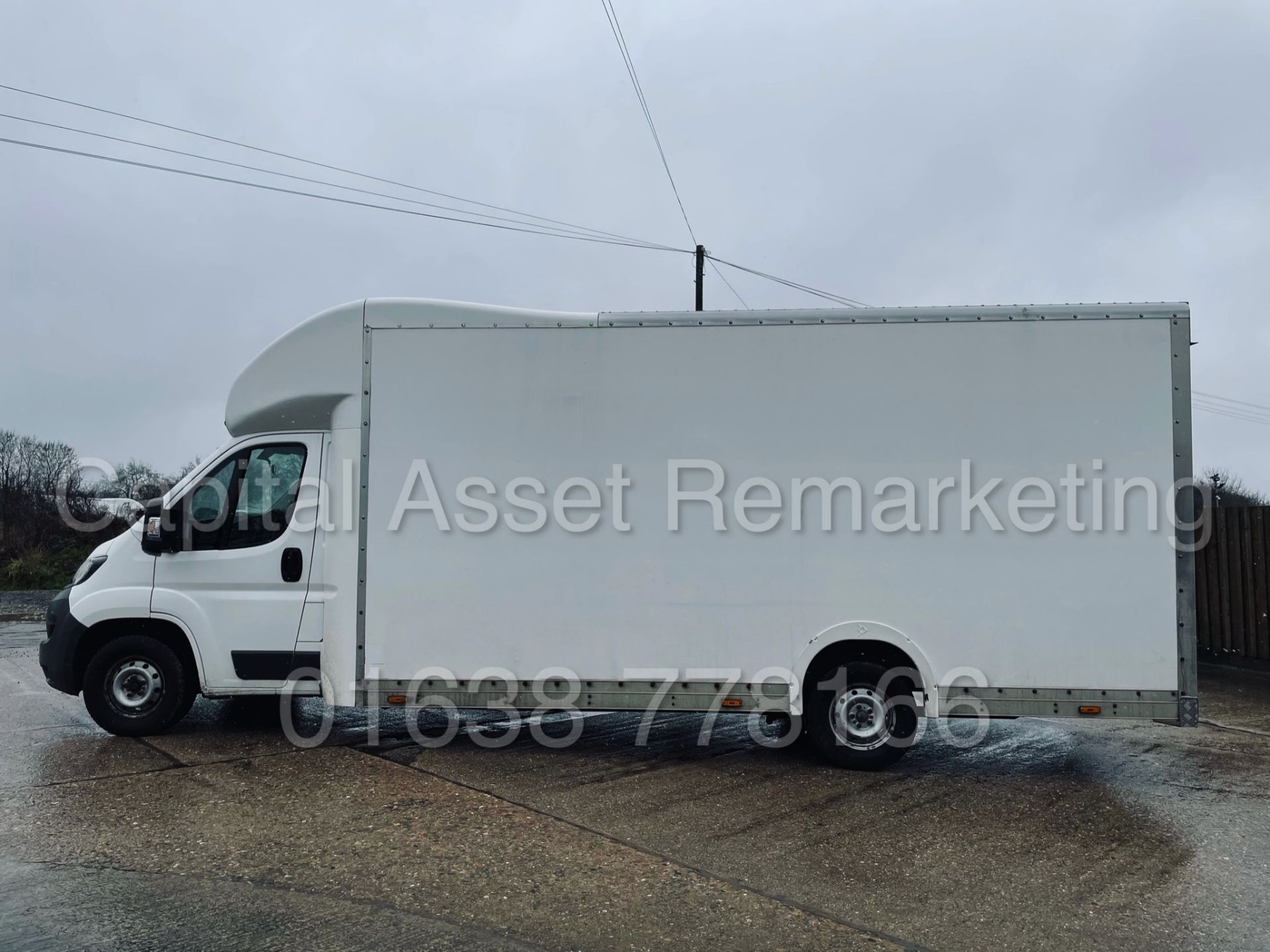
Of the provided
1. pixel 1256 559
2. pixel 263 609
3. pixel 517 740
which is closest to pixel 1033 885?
pixel 517 740

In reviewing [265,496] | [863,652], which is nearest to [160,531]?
[265,496]

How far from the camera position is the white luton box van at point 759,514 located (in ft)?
20.0

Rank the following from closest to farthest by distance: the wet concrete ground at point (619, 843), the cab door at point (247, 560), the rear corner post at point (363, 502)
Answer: the wet concrete ground at point (619, 843)
the rear corner post at point (363, 502)
the cab door at point (247, 560)

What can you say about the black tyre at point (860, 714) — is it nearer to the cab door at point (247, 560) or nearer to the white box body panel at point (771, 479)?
the white box body panel at point (771, 479)

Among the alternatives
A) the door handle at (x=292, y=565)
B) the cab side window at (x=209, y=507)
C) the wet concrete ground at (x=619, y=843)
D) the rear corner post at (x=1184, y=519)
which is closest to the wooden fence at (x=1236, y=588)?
the wet concrete ground at (x=619, y=843)

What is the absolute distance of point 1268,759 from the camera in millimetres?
7250

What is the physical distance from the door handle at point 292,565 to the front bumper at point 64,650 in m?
1.59

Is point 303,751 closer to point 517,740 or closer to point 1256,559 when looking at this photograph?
point 517,740

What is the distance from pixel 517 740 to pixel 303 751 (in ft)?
5.29

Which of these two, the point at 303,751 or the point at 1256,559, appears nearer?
the point at 303,751

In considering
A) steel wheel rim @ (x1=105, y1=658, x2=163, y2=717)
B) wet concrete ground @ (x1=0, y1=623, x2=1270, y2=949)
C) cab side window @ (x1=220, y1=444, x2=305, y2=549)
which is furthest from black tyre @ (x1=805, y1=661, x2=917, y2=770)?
steel wheel rim @ (x1=105, y1=658, x2=163, y2=717)

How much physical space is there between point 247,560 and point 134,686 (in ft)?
4.47

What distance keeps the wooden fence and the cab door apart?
972 centimetres

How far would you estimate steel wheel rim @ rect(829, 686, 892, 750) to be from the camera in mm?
6344
